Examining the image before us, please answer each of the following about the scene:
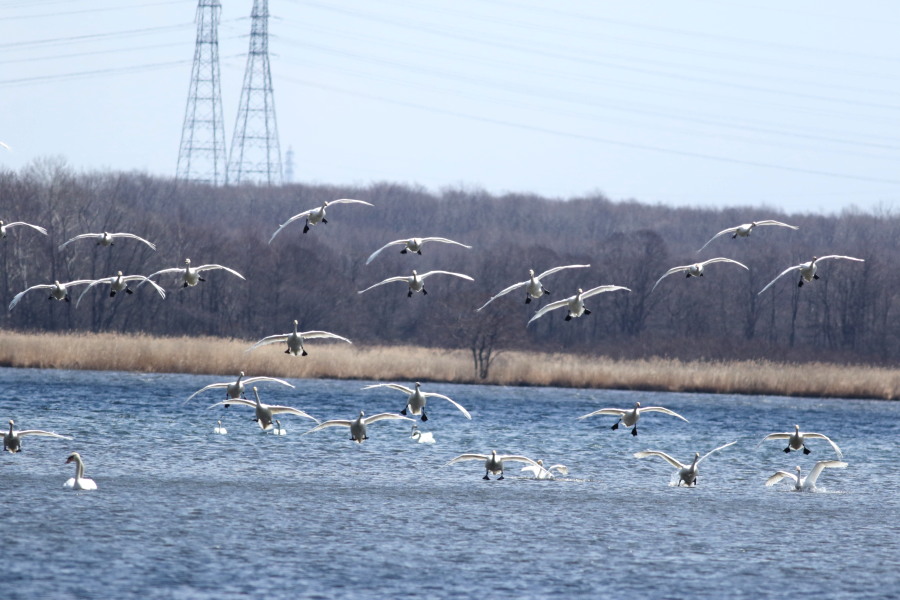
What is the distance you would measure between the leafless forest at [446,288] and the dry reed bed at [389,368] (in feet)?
9.30

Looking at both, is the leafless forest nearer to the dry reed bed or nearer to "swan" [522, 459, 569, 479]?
the dry reed bed

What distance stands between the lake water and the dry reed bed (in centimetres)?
173

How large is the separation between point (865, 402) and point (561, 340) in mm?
16759

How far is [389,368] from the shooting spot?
160 feet

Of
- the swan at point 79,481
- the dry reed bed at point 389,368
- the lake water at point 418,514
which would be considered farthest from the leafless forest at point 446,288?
the swan at point 79,481

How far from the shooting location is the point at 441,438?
135 ft

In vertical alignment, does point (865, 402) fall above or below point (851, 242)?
below

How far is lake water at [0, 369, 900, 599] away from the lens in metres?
20.9

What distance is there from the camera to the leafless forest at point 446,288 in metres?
62.6

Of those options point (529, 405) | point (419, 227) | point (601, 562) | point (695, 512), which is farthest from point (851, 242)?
point (601, 562)

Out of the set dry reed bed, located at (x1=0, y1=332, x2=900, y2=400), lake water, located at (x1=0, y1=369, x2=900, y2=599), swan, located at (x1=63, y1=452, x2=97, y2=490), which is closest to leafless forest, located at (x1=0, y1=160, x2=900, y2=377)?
dry reed bed, located at (x1=0, y1=332, x2=900, y2=400)

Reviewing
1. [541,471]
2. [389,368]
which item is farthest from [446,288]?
[541,471]

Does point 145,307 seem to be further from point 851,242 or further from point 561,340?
point 851,242

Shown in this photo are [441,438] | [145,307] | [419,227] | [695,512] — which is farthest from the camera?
[419,227]
